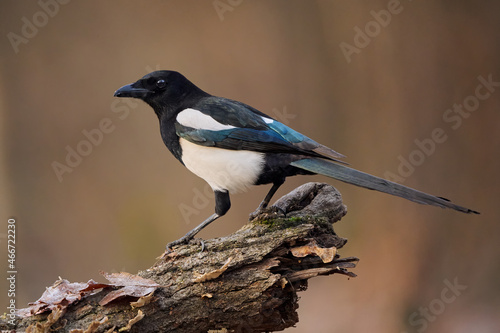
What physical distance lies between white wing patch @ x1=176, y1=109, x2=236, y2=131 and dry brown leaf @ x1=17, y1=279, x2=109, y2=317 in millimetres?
794

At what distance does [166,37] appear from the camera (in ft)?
14.0

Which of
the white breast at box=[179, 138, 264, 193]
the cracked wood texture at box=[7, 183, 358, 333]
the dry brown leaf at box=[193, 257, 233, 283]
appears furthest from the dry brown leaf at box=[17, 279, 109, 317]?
the white breast at box=[179, 138, 264, 193]

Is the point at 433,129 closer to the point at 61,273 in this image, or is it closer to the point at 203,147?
the point at 203,147

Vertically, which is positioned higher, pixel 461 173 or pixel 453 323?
pixel 461 173

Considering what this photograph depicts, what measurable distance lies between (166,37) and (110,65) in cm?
52

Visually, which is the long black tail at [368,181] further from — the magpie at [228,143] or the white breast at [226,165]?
the white breast at [226,165]

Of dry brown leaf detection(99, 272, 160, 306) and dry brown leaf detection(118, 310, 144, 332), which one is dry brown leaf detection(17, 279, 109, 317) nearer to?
dry brown leaf detection(99, 272, 160, 306)

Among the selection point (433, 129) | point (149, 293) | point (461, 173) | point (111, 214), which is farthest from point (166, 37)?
point (149, 293)

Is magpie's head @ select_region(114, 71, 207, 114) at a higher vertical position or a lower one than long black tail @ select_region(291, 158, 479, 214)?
higher

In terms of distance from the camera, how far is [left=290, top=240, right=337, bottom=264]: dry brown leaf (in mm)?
2014

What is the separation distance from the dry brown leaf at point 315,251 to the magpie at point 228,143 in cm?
29

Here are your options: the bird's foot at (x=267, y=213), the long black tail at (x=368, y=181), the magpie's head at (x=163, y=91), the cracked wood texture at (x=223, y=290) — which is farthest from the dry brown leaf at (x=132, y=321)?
the magpie's head at (x=163, y=91)

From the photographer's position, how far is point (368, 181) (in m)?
2.05

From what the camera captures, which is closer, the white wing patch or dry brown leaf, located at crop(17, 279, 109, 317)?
dry brown leaf, located at crop(17, 279, 109, 317)
